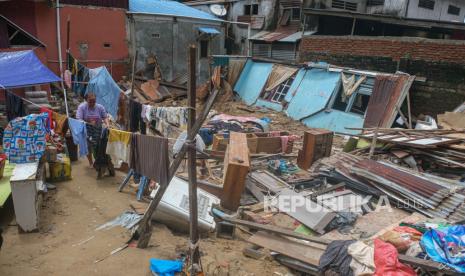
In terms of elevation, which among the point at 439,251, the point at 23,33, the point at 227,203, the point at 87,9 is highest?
the point at 87,9

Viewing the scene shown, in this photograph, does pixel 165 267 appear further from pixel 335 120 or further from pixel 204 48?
pixel 204 48

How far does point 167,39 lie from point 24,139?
570 inches

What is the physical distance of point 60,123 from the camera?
820 cm

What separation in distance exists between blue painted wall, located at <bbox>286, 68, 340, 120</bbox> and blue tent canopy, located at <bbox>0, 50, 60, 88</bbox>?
28.1ft

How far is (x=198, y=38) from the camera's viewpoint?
2106cm

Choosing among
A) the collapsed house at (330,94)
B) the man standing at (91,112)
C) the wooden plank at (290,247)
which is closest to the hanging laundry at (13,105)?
the man standing at (91,112)

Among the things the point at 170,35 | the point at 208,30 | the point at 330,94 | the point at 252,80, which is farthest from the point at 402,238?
the point at 208,30

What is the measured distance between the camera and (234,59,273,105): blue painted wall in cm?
1638

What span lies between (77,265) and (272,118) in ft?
33.6

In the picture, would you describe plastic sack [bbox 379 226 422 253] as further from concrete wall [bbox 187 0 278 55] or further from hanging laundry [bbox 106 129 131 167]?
concrete wall [bbox 187 0 278 55]

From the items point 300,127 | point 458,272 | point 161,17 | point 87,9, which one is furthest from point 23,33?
point 458,272

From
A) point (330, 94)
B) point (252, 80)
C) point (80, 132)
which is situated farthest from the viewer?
point (252, 80)

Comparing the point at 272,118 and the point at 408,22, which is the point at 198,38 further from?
the point at 408,22

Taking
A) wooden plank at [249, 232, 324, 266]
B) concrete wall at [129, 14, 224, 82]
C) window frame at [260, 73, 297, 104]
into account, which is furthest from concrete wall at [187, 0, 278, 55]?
wooden plank at [249, 232, 324, 266]
